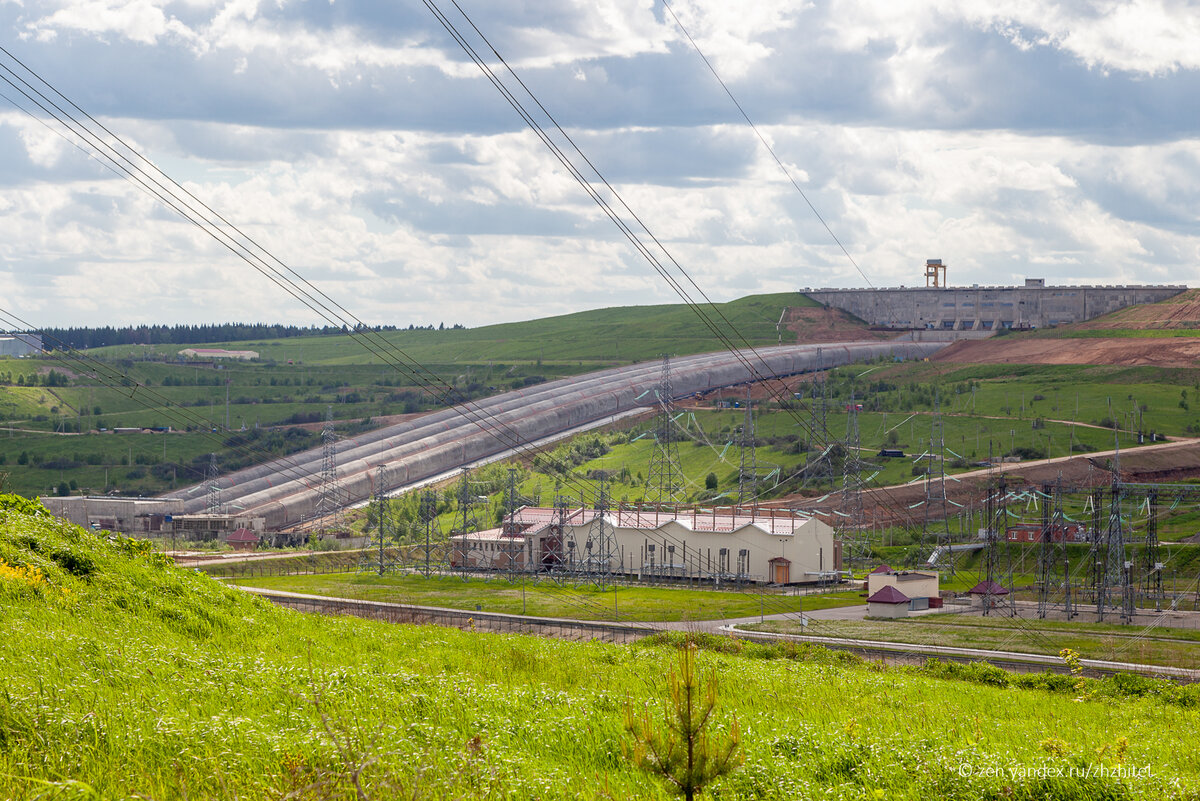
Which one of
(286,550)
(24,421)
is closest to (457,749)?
(286,550)

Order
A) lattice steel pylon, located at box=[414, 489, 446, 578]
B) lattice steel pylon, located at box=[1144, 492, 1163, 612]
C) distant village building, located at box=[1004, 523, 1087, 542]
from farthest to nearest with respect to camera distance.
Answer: lattice steel pylon, located at box=[414, 489, 446, 578], distant village building, located at box=[1004, 523, 1087, 542], lattice steel pylon, located at box=[1144, 492, 1163, 612]

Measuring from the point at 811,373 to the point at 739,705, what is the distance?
422ft

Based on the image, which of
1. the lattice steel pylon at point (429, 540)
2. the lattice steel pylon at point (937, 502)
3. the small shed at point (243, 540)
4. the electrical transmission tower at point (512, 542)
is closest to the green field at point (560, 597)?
the electrical transmission tower at point (512, 542)

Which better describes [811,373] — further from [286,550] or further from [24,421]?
[24,421]

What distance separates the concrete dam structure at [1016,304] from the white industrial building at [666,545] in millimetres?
104532

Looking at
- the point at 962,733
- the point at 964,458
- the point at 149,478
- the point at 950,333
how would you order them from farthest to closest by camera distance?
the point at 950,333 < the point at 149,478 < the point at 964,458 < the point at 962,733

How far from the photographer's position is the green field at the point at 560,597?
5755cm

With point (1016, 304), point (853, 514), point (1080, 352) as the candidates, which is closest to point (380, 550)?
point (853, 514)

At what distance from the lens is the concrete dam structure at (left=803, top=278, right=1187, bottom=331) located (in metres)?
167

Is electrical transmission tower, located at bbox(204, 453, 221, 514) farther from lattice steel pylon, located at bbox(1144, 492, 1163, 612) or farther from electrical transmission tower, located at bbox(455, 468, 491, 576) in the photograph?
lattice steel pylon, located at bbox(1144, 492, 1163, 612)

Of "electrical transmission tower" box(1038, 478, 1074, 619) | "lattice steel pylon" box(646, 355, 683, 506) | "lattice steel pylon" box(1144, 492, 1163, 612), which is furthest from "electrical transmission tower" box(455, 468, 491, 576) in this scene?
"lattice steel pylon" box(1144, 492, 1163, 612)

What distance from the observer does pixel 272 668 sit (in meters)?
15.6

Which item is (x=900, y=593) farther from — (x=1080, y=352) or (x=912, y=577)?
Result: (x=1080, y=352)

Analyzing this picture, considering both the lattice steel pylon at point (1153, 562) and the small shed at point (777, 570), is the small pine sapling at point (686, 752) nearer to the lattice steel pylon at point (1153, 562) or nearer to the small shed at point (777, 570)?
the lattice steel pylon at point (1153, 562)
